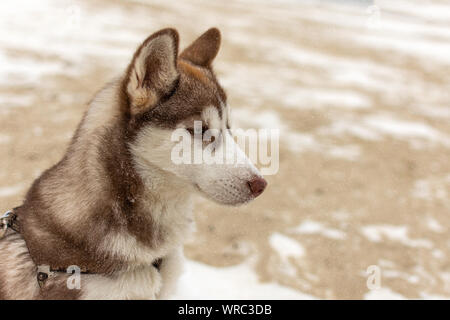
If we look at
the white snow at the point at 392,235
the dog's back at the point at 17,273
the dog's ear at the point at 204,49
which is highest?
the dog's ear at the point at 204,49

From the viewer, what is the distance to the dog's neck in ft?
7.83

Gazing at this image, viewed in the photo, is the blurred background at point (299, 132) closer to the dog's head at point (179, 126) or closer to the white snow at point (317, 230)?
the white snow at point (317, 230)

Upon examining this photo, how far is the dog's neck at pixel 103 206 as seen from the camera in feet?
7.83

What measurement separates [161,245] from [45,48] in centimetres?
858

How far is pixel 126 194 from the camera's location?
8.09 ft

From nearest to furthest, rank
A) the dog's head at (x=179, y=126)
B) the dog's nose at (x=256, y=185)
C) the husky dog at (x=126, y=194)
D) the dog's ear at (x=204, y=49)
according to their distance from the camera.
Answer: the husky dog at (x=126, y=194)
the dog's head at (x=179, y=126)
the dog's nose at (x=256, y=185)
the dog's ear at (x=204, y=49)

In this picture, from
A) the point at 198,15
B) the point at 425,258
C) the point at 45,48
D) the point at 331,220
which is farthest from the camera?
the point at 198,15

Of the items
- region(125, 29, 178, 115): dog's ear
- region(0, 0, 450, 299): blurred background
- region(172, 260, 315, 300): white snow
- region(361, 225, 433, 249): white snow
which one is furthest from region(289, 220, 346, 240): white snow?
region(125, 29, 178, 115): dog's ear

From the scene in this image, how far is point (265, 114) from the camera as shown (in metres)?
7.91

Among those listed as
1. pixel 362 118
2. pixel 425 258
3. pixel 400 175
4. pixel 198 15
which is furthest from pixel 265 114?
pixel 198 15

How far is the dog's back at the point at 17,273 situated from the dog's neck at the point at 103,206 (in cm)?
8

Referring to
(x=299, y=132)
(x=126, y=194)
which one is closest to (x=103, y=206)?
(x=126, y=194)

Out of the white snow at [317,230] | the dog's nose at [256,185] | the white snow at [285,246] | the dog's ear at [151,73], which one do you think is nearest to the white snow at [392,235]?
the white snow at [317,230]

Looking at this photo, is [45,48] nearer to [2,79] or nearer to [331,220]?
[2,79]
